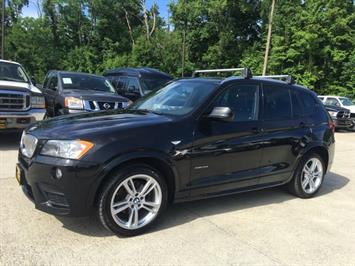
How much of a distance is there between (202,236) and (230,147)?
114 centimetres

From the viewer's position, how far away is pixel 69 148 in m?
3.94

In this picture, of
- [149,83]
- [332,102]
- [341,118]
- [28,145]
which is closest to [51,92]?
[149,83]

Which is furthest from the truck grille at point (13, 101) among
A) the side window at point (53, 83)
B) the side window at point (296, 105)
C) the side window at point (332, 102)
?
the side window at point (332, 102)

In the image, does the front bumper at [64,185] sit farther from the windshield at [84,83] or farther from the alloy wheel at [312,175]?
the windshield at [84,83]

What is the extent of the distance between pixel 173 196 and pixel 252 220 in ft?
3.60

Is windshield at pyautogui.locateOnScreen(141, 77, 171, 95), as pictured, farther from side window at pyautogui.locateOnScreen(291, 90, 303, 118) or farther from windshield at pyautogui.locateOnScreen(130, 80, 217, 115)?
side window at pyautogui.locateOnScreen(291, 90, 303, 118)

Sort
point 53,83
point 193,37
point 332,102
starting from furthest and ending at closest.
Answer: point 193,37 < point 332,102 < point 53,83

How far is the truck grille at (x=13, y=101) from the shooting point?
823 cm

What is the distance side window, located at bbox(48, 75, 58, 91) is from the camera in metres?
10.9

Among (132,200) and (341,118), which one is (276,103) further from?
(341,118)

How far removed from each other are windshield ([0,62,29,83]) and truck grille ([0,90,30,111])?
115 cm

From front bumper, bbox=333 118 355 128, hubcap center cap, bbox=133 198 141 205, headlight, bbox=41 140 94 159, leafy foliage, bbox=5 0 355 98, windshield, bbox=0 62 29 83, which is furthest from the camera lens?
leafy foliage, bbox=5 0 355 98

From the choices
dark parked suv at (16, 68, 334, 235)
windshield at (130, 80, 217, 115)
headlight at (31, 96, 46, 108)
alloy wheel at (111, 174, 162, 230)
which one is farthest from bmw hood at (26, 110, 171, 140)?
headlight at (31, 96, 46, 108)

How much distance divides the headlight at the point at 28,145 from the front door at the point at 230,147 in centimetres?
169
